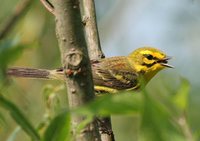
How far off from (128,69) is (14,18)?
6431 mm

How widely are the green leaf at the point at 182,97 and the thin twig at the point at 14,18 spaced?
0.60 m

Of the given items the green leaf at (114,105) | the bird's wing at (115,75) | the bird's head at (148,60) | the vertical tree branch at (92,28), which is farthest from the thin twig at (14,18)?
the bird's head at (148,60)

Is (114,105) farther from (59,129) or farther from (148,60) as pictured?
(148,60)

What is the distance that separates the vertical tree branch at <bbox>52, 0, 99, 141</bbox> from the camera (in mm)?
1959

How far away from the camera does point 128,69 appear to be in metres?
8.23

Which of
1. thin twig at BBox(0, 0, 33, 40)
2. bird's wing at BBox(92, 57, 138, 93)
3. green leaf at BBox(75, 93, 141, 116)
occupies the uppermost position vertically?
thin twig at BBox(0, 0, 33, 40)

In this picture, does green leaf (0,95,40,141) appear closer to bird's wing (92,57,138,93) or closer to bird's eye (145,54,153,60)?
bird's wing (92,57,138,93)

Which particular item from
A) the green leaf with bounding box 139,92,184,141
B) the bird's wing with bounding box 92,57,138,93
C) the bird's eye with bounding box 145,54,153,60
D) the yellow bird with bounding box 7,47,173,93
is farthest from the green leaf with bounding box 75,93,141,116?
the bird's eye with bounding box 145,54,153,60

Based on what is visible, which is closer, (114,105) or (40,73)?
(114,105)

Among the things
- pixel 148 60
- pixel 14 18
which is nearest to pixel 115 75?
pixel 148 60

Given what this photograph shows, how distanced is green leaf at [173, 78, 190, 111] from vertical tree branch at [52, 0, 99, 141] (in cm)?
41

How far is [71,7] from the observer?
1941 mm

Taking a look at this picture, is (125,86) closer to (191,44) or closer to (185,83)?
(191,44)

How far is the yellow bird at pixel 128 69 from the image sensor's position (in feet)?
24.6
